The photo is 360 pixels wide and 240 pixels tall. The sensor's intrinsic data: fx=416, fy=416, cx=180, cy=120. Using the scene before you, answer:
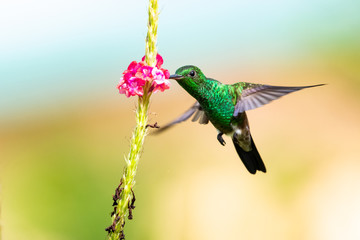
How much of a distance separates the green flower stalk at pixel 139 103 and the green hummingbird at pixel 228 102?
79 centimetres

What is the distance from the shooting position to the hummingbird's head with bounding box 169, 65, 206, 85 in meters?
2.88

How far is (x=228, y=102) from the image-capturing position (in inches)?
132

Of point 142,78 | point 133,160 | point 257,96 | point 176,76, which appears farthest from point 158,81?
point 257,96

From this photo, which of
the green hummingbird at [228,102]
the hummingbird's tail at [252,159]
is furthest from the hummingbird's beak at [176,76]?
the hummingbird's tail at [252,159]

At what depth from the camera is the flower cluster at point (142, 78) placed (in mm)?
1974

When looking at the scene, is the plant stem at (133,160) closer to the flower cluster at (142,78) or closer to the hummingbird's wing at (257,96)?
the flower cluster at (142,78)

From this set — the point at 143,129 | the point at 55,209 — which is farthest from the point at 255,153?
the point at 55,209

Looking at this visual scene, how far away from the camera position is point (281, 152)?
8352 millimetres

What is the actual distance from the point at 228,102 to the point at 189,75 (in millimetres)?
548

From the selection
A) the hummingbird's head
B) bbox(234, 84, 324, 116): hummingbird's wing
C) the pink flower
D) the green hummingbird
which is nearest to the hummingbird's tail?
the green hummingbird

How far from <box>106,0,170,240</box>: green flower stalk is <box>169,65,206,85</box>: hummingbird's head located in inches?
31.1

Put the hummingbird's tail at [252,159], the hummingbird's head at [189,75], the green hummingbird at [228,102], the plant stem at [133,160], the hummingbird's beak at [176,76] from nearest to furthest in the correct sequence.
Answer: the plant stem at [133,160], the hummingbird's beak at [176,76], the hummingbird's head at [189,75], the green hummingbird at [228,102], the hummingbird's tail at [252,159]

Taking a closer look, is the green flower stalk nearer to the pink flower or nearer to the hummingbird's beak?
the pink flower

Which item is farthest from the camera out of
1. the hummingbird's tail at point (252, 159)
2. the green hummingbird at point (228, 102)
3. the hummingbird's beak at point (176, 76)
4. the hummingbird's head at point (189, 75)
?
the hummingbird's tail at point (252, 159)
